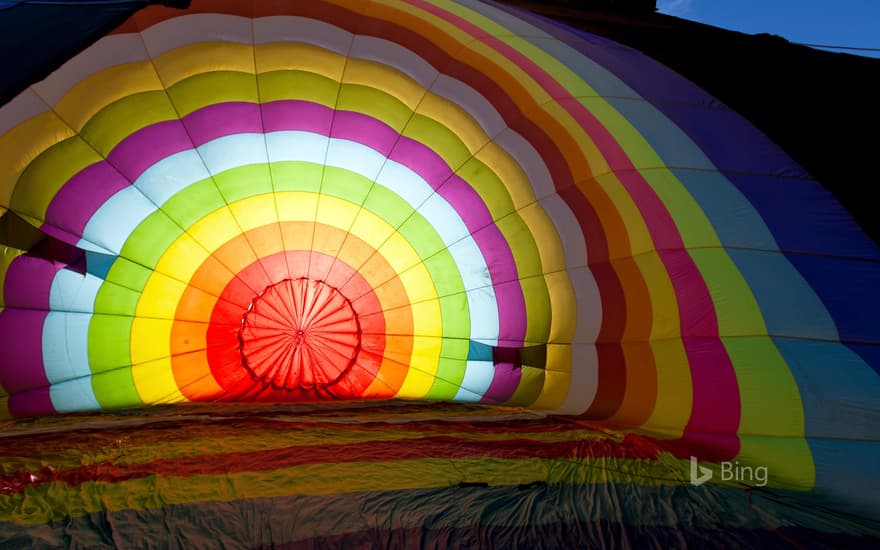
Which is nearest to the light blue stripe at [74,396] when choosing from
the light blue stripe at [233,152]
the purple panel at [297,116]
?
the light blue stripe at [233,152]

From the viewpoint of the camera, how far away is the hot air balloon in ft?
7.55

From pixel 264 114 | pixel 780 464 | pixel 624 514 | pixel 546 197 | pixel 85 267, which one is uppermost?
pixel 264 114

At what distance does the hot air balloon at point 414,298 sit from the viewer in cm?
230

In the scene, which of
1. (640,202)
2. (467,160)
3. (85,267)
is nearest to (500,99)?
(467,160)

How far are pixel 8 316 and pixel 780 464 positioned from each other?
3.60 meters

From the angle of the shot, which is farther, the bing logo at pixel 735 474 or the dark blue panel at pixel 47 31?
the bing logo at pixel 735 474

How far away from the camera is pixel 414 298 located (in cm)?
402

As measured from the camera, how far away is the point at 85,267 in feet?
10.9

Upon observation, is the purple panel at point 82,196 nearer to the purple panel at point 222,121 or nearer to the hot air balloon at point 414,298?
the hot air balloon at point 414,298

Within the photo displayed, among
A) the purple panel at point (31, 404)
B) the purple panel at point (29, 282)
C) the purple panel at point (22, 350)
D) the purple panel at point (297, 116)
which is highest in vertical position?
the purple panel at point (297, 116)

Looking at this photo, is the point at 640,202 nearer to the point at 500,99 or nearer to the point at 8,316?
the point at 500,99

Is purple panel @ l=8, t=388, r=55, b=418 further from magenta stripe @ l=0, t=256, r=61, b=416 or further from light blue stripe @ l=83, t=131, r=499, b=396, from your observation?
light blue stripe @ l=83, t=131, r=499, b=396

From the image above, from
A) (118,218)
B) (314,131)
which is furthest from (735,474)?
(118,218)

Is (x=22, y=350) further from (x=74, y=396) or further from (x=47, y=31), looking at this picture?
(x=47, y=31)
